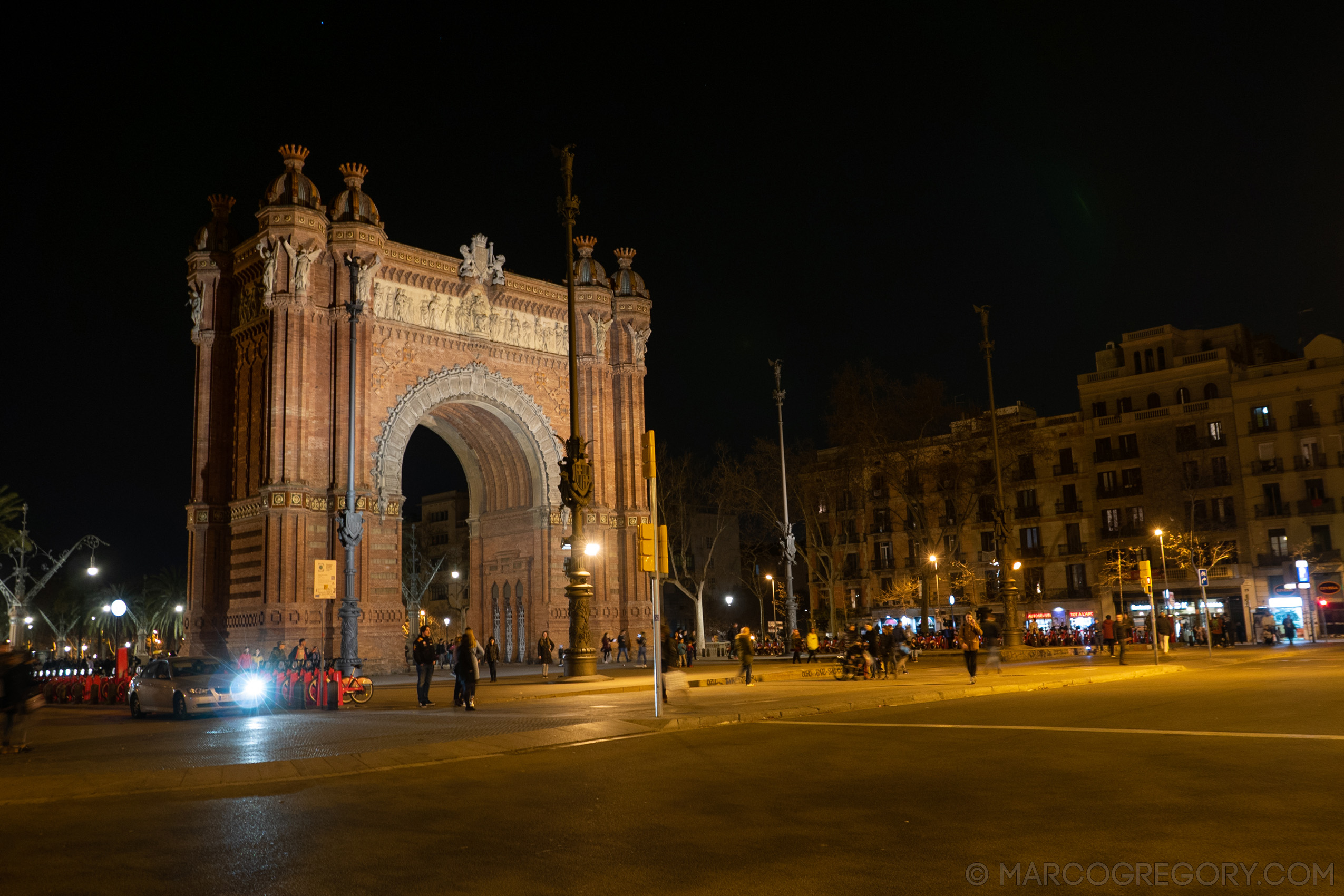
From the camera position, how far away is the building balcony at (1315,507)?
53.4 m

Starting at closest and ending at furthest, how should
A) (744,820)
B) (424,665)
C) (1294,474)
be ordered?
1. (744,820)
2. (424,665)
3. (1294,474)

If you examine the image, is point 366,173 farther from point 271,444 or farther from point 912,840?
point 912,840

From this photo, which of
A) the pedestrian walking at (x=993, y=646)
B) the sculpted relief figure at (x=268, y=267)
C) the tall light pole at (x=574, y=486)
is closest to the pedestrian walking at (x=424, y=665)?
the tall light pole at (x=574, y=486)

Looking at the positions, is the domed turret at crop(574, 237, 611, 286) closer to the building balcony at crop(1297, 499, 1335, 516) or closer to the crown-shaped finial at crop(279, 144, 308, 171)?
the crown-shaped finial at crop(279, 144, 308, 171)

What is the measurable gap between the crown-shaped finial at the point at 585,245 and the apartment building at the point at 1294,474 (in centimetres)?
3733

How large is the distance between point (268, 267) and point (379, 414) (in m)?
6.25

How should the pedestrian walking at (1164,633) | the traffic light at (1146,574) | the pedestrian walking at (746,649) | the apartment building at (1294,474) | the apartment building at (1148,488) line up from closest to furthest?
the pedestrian walking at (746,649)
the traffic light at (1146,574)
the pedestrian walking at (1164,633)
the apartment building at (1294,474)
the apartment building at (1148,488)

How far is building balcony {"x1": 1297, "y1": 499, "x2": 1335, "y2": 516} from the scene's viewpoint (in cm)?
5338

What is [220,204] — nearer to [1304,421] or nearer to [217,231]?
[217,231]

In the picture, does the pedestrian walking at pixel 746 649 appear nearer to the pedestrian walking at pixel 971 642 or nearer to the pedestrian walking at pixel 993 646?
the pedestrian walking at pixel 971 642

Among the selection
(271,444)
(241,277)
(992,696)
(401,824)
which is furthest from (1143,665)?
(241,277)

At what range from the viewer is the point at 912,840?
22.8 feet

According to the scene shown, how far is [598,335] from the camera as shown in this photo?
43.7m

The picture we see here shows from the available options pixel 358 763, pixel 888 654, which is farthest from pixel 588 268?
pixel 358 763
